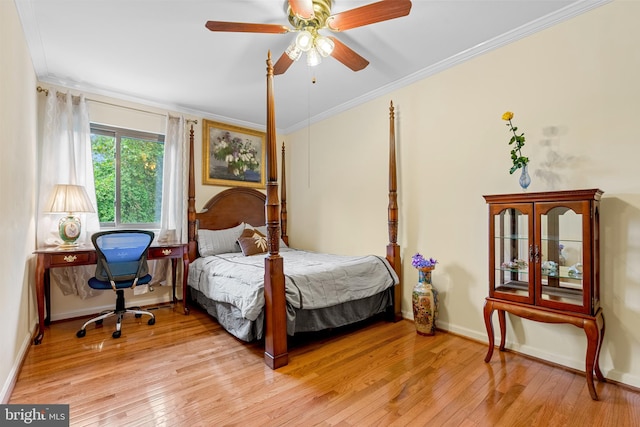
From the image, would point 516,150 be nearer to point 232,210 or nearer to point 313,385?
point 313,385

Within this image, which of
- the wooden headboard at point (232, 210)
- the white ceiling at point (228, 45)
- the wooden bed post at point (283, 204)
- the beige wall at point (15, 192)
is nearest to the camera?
the beige wall at point (15, 192)

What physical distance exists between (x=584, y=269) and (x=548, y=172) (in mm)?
768

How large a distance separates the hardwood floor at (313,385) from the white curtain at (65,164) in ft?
2.35

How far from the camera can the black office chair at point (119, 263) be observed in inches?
111

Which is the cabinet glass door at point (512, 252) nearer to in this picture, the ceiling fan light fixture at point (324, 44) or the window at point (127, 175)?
the ceiling fan light fixture at point (324, 44)

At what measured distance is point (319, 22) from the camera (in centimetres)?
198

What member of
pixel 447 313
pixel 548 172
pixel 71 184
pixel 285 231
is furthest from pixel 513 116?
pixel 71 184

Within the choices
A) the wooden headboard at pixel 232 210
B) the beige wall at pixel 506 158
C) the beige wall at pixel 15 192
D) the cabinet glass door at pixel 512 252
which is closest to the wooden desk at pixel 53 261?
the beige wall at pixel 15 192

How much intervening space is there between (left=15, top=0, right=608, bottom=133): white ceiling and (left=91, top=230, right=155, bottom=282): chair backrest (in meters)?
1.60

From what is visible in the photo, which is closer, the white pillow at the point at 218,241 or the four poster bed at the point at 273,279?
the four poster bed at the point at 273,279

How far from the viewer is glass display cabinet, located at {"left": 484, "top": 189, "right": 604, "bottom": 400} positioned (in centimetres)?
188

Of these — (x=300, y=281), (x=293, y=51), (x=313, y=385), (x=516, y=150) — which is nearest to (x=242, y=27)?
(x=293, y=51)

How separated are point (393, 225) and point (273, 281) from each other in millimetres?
1487

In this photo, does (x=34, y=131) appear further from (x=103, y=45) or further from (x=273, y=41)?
(x=273, y=41)
